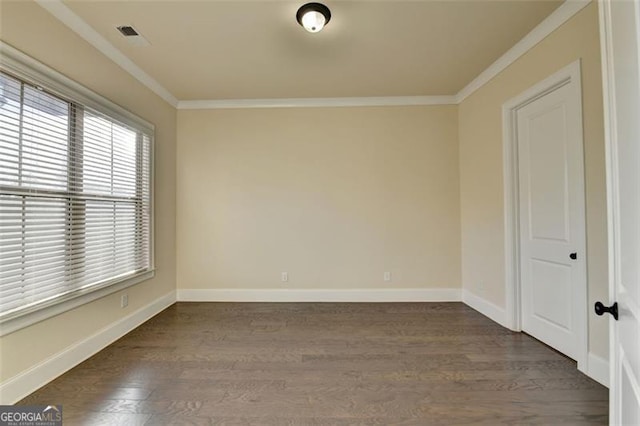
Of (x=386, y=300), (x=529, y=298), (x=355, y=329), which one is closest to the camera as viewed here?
(x=529, y=298)

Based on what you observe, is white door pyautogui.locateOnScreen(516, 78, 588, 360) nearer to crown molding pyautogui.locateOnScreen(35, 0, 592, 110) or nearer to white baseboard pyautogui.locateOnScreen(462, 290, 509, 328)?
white baseboard pyautogui.locateOnScreen(462, 290, 509, 328)

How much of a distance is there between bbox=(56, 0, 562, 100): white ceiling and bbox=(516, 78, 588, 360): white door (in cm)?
79

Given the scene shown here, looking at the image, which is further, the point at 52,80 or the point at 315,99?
the point at 315,99

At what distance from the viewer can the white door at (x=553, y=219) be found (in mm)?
2170

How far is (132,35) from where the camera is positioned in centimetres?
249

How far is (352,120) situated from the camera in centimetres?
388

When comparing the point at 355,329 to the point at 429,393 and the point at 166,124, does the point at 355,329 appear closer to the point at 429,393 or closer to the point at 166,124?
the point at 429,393

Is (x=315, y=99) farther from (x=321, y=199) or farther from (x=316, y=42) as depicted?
(x=321, y=199)

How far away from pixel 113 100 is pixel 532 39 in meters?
3.91

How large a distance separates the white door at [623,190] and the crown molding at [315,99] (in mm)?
1605

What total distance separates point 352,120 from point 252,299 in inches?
110

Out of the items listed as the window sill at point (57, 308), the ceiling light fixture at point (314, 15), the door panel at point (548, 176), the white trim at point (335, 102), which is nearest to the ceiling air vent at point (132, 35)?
the white trim at point (335, 102)

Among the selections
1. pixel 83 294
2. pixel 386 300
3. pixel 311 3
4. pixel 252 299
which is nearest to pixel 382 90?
pixel 311 3

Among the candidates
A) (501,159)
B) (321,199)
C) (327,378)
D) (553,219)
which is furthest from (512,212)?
(327,378)
